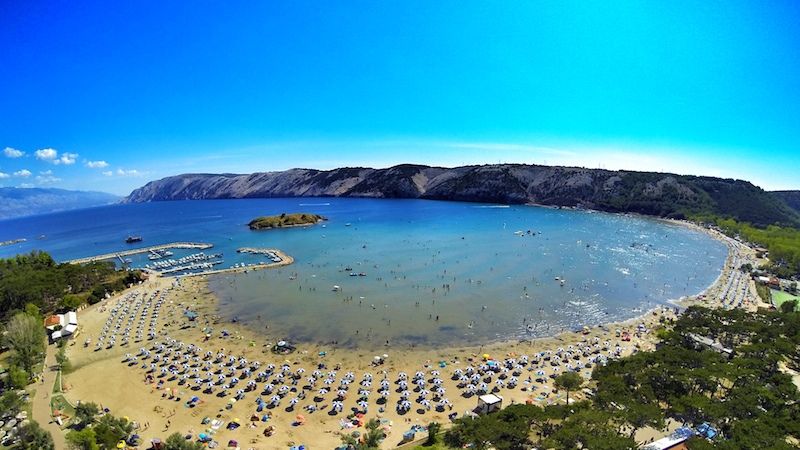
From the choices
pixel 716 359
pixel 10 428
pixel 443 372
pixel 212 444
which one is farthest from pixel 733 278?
pixel 10 428

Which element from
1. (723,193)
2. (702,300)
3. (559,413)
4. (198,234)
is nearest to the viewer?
(559,413)

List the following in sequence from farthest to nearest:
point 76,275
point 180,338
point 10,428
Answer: point 76,275, point 180,338, point 10,428

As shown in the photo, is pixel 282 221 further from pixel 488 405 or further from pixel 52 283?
pixel 488 405

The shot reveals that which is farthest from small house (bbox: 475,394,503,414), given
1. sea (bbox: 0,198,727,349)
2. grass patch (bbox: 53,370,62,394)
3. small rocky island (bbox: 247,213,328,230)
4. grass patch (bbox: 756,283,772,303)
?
small rocky island (bbox: 247,213,328,230)

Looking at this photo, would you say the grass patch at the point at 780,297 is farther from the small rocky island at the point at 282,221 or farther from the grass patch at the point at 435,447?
the small rocky island at the point at 282,221

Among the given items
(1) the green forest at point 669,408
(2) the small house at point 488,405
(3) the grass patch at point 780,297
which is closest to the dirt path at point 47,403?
(1) the green forest at point 669,408

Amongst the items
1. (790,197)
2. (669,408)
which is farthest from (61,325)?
(790,197)

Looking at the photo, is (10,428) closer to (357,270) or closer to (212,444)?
(212,444)
